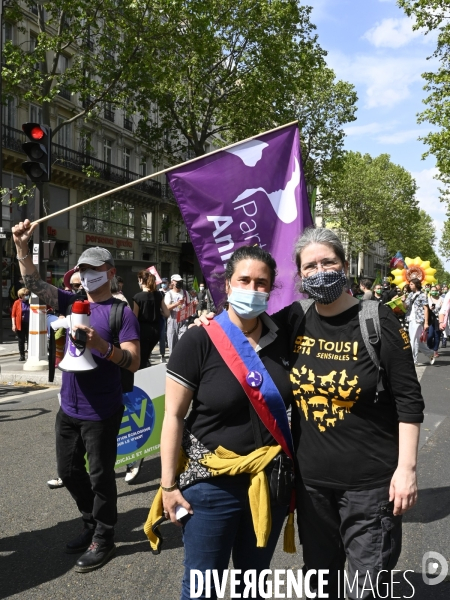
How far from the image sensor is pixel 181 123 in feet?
91.5

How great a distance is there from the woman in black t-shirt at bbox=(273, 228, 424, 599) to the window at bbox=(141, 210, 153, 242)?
116 ft

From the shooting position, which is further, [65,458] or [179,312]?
[179,312]

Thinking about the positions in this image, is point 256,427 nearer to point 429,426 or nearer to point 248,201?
point 248,201

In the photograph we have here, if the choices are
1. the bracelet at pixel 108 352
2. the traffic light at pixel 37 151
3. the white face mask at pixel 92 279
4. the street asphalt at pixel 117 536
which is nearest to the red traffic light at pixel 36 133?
the traffic light at pixel 37 151

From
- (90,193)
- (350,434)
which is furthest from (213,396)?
(90,193)

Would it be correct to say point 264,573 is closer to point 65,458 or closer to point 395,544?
point 395,544

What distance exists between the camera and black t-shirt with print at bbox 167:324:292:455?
7.31ft

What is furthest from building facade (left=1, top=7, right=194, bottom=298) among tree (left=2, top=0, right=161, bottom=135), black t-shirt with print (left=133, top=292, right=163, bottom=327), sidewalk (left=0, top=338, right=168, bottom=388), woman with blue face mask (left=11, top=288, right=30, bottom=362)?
black t-shirt with print (left=133, top=292, right=163, bottom=327)

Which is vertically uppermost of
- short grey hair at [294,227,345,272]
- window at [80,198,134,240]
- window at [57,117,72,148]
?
window at [57,117,72,148]

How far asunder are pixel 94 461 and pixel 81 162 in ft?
91.3

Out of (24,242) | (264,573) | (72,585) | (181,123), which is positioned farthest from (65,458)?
(181,123)

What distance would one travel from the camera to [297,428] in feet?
7.85

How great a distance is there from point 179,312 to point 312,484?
11.3 m

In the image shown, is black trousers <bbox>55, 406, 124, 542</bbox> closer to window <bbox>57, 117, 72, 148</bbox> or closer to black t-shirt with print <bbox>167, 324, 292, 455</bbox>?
black t-shirt with print <bbox>167, 324, 292, 455</bbox>
